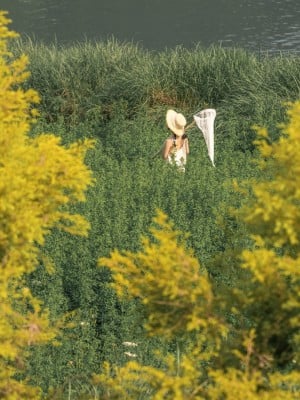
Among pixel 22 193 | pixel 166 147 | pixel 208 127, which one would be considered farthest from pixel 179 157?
pixel 22 193

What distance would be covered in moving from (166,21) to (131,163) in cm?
2083

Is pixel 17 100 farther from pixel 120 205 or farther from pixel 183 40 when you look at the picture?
pixel 183 40

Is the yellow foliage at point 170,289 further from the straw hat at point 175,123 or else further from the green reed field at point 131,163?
the straw hat at point 175,123

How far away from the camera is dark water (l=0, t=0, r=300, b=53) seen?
26.8 m

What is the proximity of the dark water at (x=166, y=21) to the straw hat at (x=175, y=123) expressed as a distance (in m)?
14.6

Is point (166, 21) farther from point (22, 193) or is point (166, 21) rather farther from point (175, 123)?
point (22, 193)

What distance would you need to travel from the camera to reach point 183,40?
89.9ft

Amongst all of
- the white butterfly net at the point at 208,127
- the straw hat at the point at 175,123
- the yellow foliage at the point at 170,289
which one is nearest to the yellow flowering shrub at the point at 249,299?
the yellow foliage at the point at 170,289

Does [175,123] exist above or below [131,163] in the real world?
above

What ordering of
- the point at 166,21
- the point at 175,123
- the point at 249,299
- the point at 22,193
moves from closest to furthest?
the point at 22,193 → the point at 249,299 → the point at 175,123 → the point at 166,21

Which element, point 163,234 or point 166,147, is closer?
point 163,234

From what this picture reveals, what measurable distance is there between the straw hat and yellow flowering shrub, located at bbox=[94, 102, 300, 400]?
5.95m

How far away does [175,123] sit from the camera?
32.1ft

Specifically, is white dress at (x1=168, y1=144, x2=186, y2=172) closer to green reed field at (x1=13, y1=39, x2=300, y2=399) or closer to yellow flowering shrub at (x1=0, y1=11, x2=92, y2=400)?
green reed field at (x1=13, y1=39, x2=300, y2=399)
